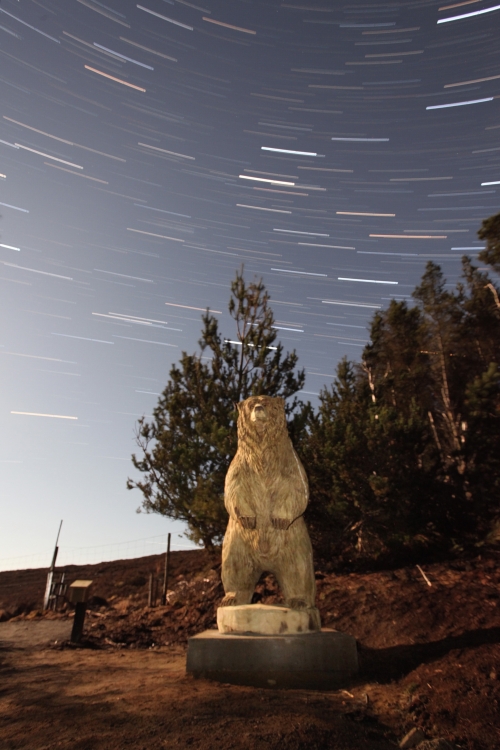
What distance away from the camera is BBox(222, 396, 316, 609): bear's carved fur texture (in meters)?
4.78

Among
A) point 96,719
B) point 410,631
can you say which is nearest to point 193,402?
point 410,631

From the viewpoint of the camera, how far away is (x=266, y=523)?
15.9 feet

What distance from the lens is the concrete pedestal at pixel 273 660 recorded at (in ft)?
13.6

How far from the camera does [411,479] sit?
32.8ft

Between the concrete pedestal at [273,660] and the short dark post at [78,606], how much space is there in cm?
428

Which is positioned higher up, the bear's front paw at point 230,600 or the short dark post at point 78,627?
the bear's front paw at point 230,600

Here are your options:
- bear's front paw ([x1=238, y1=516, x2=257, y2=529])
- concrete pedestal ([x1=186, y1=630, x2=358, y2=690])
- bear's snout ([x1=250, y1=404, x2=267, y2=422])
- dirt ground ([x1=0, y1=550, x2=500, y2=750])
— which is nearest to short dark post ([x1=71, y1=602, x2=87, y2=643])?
dirt ground ([x1=0, y1=550, x2=500, y2=750])

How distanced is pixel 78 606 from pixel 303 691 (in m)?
5.35

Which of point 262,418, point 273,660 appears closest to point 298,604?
point 273,660

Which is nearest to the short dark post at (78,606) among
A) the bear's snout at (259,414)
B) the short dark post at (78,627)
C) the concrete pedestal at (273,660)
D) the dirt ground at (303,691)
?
the short dark post at (78,627)

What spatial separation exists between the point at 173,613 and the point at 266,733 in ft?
27.8

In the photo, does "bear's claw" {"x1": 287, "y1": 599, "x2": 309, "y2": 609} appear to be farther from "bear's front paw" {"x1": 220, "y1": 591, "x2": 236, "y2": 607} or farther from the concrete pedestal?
"bear's front paw" {"x1": 220, "y1": 591, "x2": 236, "y2": 607}

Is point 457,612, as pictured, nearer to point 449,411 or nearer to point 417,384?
point 449,411

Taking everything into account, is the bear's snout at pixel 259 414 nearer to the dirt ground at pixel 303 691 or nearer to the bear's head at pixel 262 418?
the bear's head at pixel 262 418
